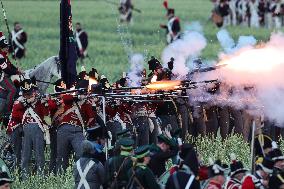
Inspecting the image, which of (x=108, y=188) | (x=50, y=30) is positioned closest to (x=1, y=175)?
(x=108, y=188)

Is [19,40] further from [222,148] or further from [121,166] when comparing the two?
[121,166]

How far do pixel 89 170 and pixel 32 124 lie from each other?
4164mm

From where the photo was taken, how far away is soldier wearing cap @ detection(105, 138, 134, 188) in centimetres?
1719

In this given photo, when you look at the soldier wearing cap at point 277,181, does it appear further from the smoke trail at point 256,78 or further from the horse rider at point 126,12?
the horse rider at point 126,12

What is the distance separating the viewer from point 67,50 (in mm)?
24172

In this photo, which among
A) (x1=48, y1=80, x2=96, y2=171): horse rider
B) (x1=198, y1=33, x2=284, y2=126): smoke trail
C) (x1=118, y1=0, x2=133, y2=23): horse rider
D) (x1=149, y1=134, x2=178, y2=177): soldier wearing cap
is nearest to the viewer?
(x1=149, y1=134, x2=178, y2=177): soldier wearing cap

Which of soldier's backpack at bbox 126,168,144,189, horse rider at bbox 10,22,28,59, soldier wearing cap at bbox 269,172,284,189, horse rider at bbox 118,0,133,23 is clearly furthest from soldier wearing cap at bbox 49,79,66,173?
horse rider at bbox 118,0,133,23

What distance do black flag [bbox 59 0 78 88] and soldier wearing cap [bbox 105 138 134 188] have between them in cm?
632

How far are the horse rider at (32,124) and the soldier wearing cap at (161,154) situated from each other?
386 cm

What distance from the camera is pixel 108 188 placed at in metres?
17.6

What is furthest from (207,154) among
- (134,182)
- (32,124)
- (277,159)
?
(134,182)

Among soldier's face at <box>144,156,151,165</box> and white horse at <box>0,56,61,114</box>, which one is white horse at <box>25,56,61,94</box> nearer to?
white horse at <box>0,56,61,114</box>

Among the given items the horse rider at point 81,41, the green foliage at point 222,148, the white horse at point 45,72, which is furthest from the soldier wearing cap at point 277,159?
the horse rider at point 81,41

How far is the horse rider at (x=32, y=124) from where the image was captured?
2145cm
